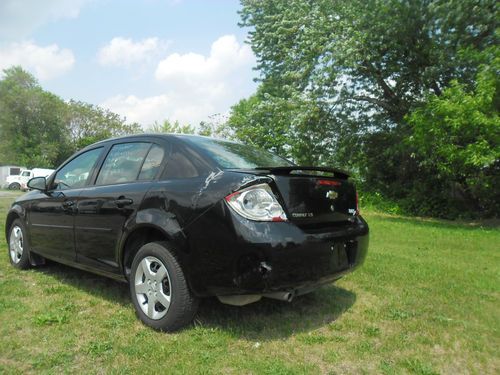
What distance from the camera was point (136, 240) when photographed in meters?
3.60

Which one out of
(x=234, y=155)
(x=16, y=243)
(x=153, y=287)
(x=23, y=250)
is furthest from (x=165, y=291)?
(x=16, y=243)

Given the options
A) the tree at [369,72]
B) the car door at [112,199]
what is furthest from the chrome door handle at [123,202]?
the tree at [369,72]

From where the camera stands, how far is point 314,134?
17.9 metres

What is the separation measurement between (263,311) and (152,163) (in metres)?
1.65

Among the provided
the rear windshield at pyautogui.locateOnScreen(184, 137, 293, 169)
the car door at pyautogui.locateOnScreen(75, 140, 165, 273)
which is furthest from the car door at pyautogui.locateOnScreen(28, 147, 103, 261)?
the rear windshield at pyautogui.locateOnScreen(184, 137, 293, 169)

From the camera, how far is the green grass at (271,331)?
2.78 meters

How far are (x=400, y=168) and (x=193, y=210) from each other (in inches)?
665

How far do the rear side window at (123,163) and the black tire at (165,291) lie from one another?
30.7 inches

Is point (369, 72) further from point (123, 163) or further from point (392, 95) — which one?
point (123, 163)

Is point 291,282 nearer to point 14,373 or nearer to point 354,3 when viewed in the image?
point 14,373

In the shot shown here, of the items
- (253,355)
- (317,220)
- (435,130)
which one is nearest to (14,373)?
(253,355)

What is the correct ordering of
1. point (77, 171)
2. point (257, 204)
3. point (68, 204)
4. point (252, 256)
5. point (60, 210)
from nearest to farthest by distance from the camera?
point (252, 256) → point (257, 204) → point (68, 204) → point (60, 210) → point (77, 171)

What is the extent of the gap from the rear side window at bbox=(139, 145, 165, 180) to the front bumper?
799 mm

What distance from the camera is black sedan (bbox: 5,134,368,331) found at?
2916 mm
